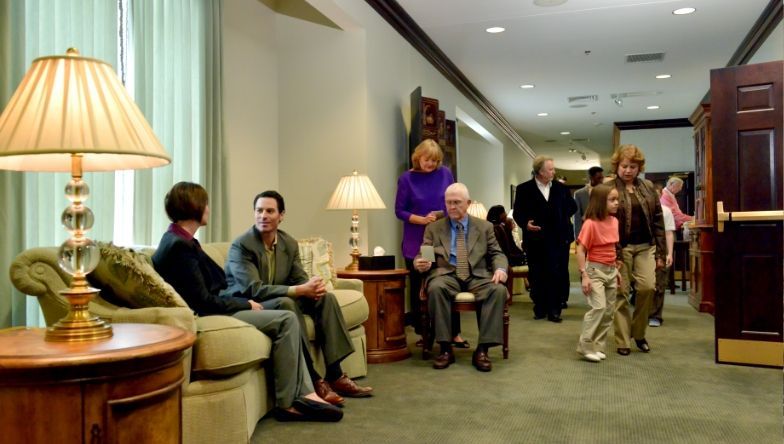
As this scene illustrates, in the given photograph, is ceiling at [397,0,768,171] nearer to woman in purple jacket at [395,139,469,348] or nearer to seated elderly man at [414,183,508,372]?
woman in purple jacket at [395,139,469,348]

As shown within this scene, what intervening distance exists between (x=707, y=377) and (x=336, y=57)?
3386mm

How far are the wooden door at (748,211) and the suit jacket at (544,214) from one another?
191 cm

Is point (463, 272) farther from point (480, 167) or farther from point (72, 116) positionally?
point (480, 167)

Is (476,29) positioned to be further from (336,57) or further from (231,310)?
(231,310)

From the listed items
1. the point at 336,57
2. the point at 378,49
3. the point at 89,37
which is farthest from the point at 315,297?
the point at 378,49

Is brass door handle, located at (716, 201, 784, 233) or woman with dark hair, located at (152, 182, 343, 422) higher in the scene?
brass door handle, located at (716, 201, 784, 233)

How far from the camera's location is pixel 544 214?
5770 millimetres

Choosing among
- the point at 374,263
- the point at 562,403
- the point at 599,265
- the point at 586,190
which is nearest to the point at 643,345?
the point at 599,265

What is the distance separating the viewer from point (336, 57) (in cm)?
503

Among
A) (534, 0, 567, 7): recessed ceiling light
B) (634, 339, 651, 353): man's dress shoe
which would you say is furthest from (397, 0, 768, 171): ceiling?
(634, 339, 651, 353): man's dress shoe

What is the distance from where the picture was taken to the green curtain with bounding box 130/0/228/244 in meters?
3.25

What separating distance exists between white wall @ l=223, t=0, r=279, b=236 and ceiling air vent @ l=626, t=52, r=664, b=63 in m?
4.27

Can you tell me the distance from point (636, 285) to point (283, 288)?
238 centimetres

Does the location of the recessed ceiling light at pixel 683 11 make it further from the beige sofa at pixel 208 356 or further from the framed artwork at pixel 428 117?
the beige sofa at pixel 208 356
